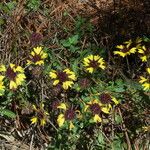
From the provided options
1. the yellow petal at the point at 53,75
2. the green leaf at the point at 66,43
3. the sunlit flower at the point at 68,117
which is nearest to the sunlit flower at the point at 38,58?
the yellow petal at the point at 53,75

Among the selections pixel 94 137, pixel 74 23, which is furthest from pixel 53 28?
pixel 94 137

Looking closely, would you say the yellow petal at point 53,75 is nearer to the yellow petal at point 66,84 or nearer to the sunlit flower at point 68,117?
the yellow petal at point 66,84

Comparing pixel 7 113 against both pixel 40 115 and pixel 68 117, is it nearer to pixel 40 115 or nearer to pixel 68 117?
pixel 40 115

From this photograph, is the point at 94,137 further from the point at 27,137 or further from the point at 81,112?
the point at 27,137

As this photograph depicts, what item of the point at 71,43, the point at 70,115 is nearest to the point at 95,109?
the point at 70,115

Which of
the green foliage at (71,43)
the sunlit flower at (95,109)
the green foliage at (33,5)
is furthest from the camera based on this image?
the green foliage at (33,5)

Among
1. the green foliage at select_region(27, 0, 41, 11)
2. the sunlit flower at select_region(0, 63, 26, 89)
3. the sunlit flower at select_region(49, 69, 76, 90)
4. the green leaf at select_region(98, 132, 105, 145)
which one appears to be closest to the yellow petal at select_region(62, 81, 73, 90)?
the sunlit flower at select_region(49, 69, 76, 90)

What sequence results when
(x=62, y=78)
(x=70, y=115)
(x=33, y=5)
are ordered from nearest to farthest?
(x=70, y=115), (x=62, y=78), (x=33, y=5)

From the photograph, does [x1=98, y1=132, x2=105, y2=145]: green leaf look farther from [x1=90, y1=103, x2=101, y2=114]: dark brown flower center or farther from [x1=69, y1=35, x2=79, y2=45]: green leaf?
[x1=69, y1=35, x2=79, y2=45]: green leaf

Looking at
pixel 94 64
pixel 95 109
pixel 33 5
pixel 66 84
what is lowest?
pixel 95 109
